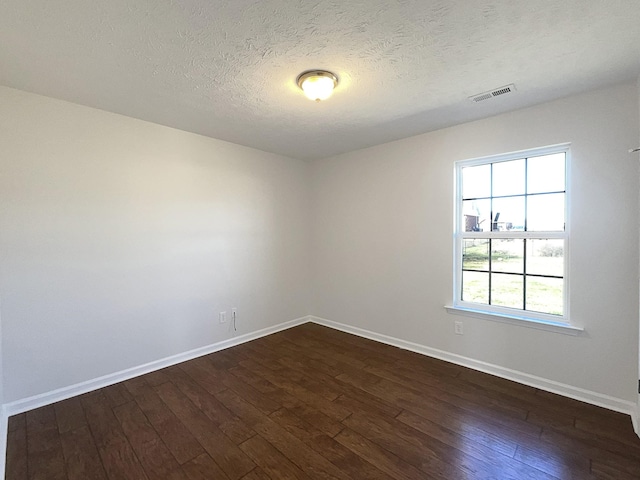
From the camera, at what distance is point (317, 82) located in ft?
6.35

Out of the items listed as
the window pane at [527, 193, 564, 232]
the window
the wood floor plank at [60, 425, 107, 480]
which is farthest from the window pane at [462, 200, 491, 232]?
the wood floor plank at [60, 425, 107, 480]

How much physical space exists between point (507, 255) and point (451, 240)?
1.67 feet

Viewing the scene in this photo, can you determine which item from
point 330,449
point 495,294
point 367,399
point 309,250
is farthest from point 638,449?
point 309,250

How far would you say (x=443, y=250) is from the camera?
9.93ft

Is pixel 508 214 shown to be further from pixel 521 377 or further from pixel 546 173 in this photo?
pixel 521 377

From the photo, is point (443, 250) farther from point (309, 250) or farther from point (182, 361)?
point (182, 361)

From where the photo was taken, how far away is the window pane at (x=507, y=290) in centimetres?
264

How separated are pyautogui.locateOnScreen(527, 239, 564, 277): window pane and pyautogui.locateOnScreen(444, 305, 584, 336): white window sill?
423 millimetres

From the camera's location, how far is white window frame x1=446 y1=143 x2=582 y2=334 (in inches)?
93.7

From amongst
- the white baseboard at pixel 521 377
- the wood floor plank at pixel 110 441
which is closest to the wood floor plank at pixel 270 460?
the wood floor plank at pixel 110 441

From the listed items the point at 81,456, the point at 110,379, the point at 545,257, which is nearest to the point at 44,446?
the point at 81,456

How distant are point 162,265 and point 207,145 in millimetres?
1411

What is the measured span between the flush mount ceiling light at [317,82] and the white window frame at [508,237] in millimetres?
1698

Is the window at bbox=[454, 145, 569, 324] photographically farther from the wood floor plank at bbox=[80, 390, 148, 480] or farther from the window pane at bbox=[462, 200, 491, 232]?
the wood floor plank at bbox=[80, 390, 148, 480]
